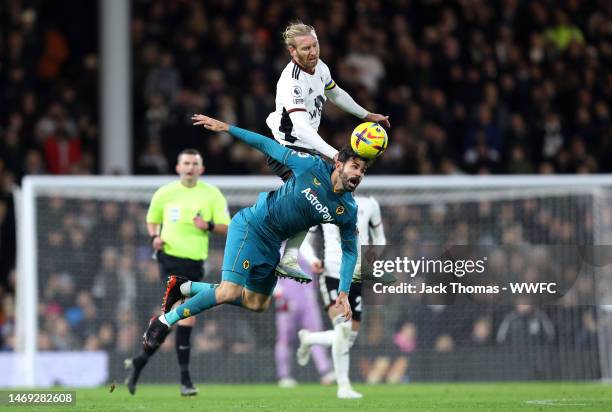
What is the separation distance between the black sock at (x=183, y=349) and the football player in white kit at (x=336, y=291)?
1150 mm

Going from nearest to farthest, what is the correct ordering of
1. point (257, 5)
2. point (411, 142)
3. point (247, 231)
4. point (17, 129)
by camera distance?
point (247, 231), point (17, 129), point (411, 142), point (257, 5)

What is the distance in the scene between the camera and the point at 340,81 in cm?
2016

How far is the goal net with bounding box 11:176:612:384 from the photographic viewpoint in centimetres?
1673

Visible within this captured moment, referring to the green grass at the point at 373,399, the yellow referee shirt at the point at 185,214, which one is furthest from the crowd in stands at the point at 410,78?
the yellow referee shirt at the point at 185,214

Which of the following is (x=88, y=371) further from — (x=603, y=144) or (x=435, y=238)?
(x=603, y=144)

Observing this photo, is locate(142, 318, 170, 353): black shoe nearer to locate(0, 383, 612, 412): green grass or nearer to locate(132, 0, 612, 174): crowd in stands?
locate(0, 383, 612, 412): green grass

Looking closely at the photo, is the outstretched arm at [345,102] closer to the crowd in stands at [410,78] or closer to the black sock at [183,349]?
the black sock at [183,349]

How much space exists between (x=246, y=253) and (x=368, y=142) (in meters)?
1.46

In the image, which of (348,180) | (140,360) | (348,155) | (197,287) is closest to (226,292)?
(197,287)

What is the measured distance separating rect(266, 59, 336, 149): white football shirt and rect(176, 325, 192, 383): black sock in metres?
2.78

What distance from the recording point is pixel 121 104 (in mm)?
19344

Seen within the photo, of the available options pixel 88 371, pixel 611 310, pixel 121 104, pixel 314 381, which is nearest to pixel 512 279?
pixel 611 310

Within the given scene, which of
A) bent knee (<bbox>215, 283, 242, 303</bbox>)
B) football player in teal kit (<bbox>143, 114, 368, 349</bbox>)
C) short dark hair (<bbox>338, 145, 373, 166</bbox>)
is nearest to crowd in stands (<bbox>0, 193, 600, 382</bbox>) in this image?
football player in teal kit (<bbox>143, 114, 368, 349</bbox>)

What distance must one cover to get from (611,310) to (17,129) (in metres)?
8.37
